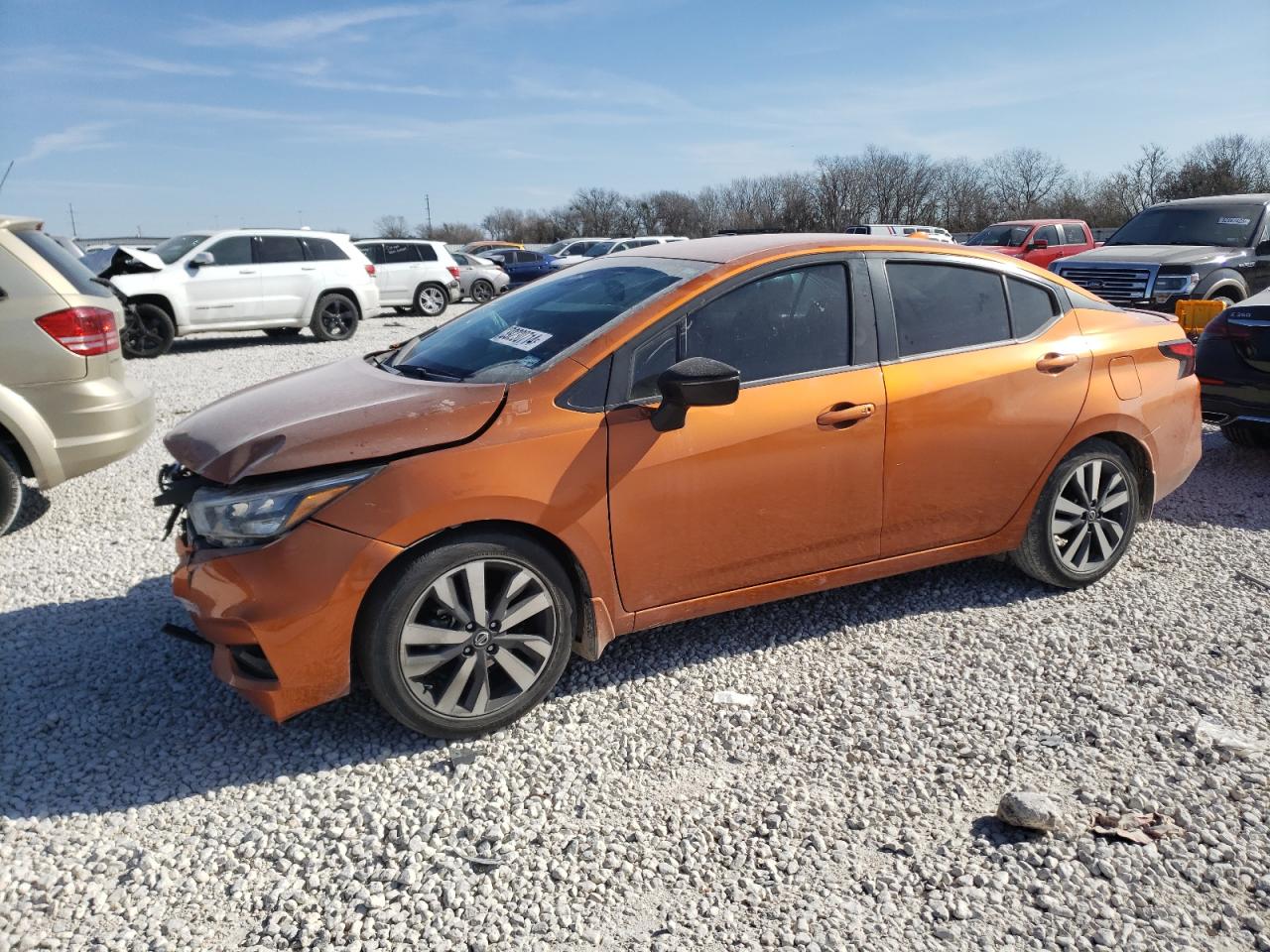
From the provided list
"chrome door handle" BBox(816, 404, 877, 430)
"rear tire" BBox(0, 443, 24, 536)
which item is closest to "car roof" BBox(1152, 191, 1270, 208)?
"chrome door handle" BBox(816, 404, 877, 430)

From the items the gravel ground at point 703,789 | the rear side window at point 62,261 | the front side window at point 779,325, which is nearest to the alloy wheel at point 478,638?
the gravel ground at point 703,789

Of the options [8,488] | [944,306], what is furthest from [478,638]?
[8,488]

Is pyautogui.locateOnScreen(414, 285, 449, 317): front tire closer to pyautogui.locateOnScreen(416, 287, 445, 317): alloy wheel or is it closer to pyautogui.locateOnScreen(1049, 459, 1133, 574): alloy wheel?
pyautogui.locateOnScreen(416, 287, 445, 317): alloy wheel

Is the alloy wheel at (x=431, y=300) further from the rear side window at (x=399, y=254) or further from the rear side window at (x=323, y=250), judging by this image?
the rear side window at (x=323, y=250)

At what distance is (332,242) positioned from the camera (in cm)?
1570

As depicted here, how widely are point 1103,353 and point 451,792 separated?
3.48 m

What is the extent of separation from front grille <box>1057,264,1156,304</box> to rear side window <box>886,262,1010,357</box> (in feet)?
27.1

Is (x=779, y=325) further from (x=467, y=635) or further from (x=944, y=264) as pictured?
(x=467, y=635)

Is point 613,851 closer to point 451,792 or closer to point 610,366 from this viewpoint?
point 451,792

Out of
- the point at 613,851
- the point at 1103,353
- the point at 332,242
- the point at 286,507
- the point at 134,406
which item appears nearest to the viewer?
the point at 613,851

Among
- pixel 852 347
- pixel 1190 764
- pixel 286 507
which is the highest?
pixel 852 347

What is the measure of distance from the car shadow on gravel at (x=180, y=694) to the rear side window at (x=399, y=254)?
16.2 metres

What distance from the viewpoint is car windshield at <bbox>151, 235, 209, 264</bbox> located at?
569 inches

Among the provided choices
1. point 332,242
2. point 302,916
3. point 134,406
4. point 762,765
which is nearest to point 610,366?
point 762,765
